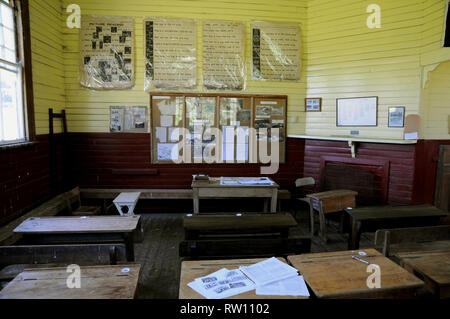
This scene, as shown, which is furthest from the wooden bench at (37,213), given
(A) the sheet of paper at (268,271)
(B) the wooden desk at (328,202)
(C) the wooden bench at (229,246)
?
(B) the wooden desk at (328,202)

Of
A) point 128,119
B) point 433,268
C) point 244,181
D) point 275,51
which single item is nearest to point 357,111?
point 275,51

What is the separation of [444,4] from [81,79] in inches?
274

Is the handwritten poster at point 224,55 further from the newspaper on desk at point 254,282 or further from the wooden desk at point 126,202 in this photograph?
the newspaper on desk at point 254,282

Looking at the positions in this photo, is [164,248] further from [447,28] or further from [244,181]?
[447,28]

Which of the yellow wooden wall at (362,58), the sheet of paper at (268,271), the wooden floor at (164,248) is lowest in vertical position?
the wooden floor at (164,248)

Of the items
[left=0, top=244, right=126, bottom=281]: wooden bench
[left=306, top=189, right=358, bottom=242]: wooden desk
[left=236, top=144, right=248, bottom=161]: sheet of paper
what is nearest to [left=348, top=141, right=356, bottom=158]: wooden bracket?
[left=306, top=189, right=358, bottom=242]: wooden desk

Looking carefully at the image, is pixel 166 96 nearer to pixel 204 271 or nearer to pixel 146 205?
pixel 146 205

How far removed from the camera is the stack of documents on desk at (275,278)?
206 cm

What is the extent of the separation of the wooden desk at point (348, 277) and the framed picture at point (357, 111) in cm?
431

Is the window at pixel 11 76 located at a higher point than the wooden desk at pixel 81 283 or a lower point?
higher

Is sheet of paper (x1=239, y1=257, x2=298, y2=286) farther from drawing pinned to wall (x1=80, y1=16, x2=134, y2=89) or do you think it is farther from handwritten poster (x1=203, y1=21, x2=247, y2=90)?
drawing pinned to wall (x1=80, y1=16, x2=134, y2=89)

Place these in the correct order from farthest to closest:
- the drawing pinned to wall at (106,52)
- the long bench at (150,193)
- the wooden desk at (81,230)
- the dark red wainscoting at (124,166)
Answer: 1. the dark red wainscoting at (124,166)
2. the long bench at (150,193)
3. the drawing pinned to wall at (106,52)
4. the wooden desk at (81,230)

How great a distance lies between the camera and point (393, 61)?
236 inches

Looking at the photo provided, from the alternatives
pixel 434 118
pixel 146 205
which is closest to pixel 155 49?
pixel 146 205
